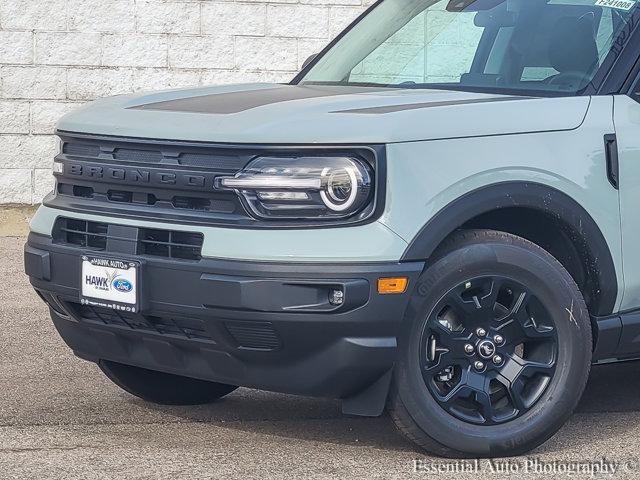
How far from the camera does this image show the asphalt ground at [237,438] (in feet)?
14.2

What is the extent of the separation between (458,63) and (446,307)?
4.12 feet

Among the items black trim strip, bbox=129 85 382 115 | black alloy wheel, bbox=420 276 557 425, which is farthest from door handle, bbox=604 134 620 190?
black trim strip, bbox=129 85 382 115

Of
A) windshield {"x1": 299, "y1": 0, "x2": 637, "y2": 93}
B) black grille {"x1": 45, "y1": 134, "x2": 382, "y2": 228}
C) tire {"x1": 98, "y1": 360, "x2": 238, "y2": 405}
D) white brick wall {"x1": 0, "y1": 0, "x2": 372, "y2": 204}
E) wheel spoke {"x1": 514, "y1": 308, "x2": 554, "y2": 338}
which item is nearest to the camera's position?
black grille {"x1": 45, "y1": 134, "x2": 382, "y2": 228}

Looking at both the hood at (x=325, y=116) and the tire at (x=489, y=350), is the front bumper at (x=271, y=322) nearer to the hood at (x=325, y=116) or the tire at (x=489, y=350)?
the tire at (x=489, y=350)

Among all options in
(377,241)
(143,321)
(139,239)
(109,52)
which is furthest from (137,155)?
(109,52)

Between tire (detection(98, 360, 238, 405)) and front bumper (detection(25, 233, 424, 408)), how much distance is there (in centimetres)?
72

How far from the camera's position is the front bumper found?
408 cm

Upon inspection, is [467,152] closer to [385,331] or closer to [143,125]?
[385,331]

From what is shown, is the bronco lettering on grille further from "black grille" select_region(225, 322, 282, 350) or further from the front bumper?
"black grille" select_region(225, 322, 282, 350)

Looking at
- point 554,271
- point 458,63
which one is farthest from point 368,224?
point 458,63

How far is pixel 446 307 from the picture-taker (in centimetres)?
438

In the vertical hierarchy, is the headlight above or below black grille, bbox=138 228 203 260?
above

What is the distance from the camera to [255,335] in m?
4.18

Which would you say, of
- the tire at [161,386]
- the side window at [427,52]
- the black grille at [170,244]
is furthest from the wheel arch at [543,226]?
the tire at [161,386]
